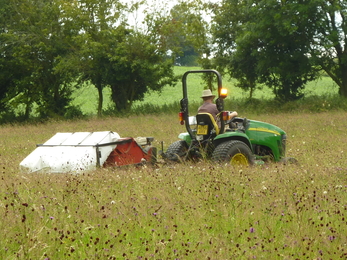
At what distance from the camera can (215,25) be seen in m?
32.8

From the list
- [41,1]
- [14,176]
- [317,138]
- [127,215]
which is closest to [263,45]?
[41,1]

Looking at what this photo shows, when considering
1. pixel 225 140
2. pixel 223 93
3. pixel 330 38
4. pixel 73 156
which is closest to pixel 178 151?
pixel 225 140

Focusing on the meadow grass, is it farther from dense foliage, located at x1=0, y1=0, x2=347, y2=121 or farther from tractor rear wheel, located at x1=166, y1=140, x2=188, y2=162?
dense foliage, located at x1=0, y1=0, x2=347, y2=121

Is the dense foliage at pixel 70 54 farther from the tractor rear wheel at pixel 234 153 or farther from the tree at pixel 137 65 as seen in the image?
the tractor rear wheel at pixel 234 153

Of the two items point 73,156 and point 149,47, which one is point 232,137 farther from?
point 149,47

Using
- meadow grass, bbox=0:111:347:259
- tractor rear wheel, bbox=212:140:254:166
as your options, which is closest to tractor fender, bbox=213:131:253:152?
tractor rear wheel, bbox=212:140:254:166

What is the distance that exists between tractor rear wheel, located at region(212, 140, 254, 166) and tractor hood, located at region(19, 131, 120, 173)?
5.52ft

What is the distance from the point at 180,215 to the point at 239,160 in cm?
376

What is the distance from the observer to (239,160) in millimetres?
9219

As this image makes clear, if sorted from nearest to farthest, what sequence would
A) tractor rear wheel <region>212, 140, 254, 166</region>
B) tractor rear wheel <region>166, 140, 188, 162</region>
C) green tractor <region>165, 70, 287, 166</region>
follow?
tractor rear wheel <region>212, 140, 254, 166</region> < green tractor <region>165, 70, 287, 166</region> < tractor rear wheel <region>166, 140, 188, 162</region>

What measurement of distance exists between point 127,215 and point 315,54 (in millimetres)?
22552

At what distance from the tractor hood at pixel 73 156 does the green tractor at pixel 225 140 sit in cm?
117

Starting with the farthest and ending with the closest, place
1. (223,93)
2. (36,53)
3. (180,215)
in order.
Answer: (36,53) < (223,93) < (180,215)

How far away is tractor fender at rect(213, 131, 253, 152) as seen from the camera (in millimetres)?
9180
